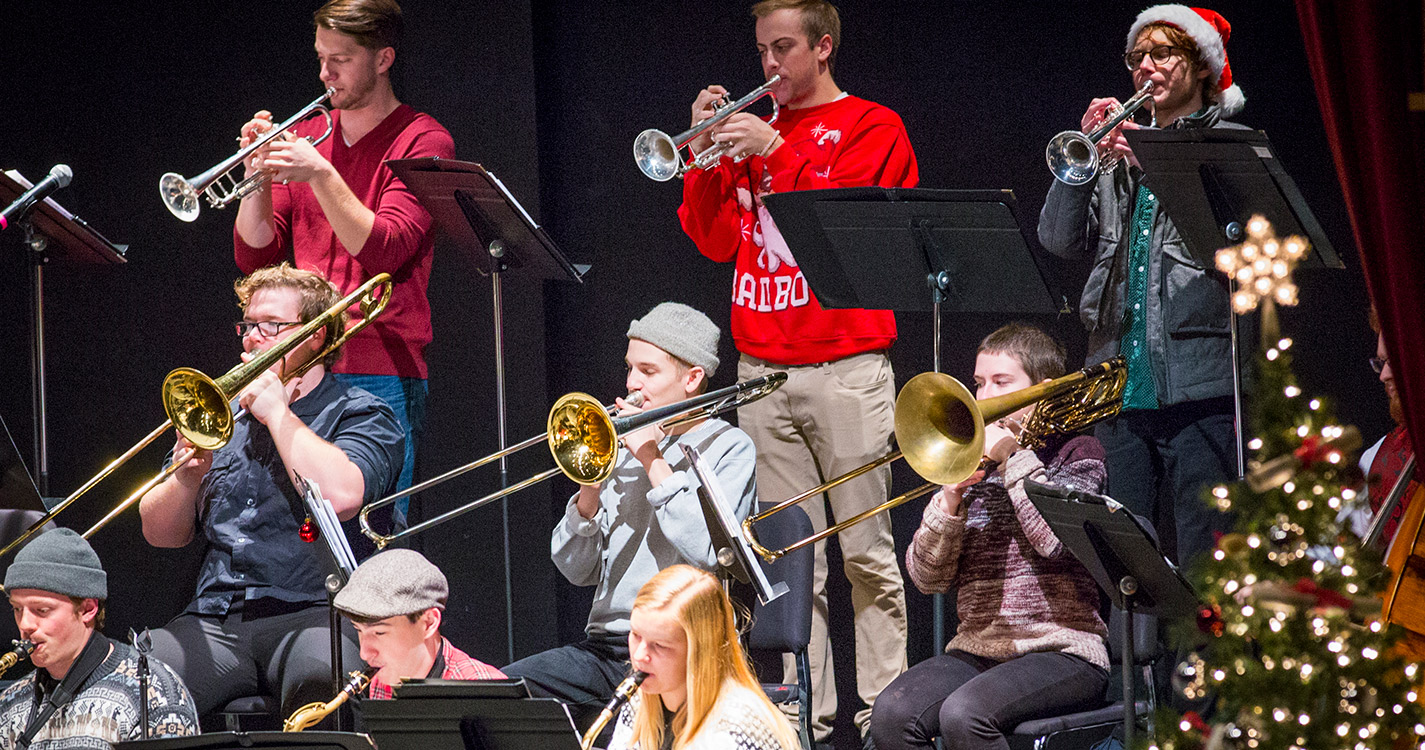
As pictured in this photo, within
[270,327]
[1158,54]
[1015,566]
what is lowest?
[1015,566]

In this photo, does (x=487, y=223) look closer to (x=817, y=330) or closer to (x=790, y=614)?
(x=817, y=330)

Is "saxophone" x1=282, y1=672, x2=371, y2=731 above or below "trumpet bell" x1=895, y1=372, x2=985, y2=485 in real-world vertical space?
below

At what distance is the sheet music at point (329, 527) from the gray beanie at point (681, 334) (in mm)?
981

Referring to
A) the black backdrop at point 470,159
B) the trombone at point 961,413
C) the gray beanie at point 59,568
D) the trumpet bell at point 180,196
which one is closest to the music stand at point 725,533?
the trombone at point 961,413

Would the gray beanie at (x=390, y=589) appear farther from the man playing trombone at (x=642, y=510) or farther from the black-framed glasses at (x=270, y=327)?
the black-framed glasses at (x=270, y=327)

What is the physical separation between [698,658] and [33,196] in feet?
8.75

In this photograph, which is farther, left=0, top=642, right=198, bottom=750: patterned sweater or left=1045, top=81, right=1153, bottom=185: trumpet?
left=1045, top=81, right=1153, bottom=185: trumpet

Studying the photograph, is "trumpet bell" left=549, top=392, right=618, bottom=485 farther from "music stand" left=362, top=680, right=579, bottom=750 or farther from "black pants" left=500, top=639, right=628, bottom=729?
"music stand" left=362, top=680, right=579, bottom=750

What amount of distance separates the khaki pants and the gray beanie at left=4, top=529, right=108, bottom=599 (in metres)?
1.93

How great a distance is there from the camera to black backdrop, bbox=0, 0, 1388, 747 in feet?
17.4

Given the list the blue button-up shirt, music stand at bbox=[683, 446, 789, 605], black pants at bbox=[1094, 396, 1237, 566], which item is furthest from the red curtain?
the blue button-up shirt

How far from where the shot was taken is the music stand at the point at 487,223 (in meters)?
4.25

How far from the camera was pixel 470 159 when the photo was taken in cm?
539


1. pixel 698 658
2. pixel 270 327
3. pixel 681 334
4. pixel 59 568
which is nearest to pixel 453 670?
pixel 698 658
